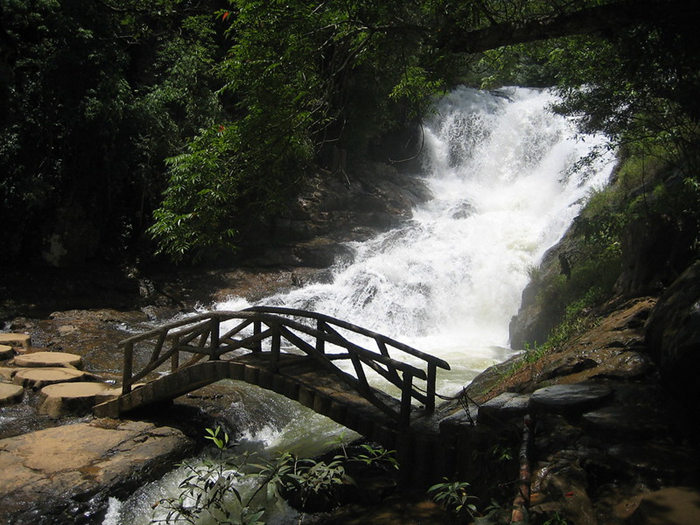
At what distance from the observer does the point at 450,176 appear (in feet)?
79.7

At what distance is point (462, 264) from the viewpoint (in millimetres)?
15781

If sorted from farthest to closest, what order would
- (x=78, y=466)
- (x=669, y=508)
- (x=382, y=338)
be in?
1. (x=382, y=338)
2. (x=78, y=466)
3. (x=669, y=508)

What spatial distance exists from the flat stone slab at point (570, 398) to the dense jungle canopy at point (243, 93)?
3165mm

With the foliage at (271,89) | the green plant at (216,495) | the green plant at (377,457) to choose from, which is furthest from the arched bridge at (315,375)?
the green plant at (216,495)

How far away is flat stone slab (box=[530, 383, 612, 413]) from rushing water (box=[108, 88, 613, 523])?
10.6ft

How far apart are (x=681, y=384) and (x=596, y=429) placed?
0.83 metres

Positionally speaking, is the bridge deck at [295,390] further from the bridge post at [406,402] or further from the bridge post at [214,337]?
the bridge post at [214,337]

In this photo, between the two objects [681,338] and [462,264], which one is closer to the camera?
[681,338]

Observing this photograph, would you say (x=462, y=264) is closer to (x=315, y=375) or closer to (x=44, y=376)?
(x=315, y=375)

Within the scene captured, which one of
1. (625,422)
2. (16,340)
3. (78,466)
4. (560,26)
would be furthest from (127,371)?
(560,26)

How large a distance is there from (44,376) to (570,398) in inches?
270

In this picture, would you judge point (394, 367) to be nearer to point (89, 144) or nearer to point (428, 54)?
point (428, 54)

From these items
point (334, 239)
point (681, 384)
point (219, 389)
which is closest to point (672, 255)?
point (681, 384)

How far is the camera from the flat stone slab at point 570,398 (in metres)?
4.90
